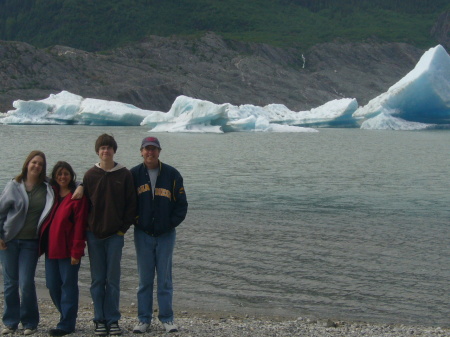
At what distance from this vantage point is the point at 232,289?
21.8ft

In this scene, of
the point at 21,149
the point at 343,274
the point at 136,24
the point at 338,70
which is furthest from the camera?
the point at 136,24

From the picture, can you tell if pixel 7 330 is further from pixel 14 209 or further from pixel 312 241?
pixel 312 241

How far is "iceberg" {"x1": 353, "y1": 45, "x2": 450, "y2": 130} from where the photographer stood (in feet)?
111

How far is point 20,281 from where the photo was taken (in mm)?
4430

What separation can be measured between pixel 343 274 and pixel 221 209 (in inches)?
169

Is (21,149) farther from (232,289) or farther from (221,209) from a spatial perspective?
(232,289)

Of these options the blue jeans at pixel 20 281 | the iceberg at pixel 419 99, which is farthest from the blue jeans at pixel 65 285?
the iceberg at pixel 419 99

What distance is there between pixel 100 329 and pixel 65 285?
365 millimetres

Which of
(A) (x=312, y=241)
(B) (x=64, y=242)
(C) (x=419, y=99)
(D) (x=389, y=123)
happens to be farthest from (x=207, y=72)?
(B) (x=64, y=242)

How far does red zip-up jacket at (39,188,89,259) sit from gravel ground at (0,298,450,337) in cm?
57

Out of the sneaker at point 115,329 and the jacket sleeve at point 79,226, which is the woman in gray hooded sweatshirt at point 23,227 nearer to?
the jacket sleeve at point 79,226

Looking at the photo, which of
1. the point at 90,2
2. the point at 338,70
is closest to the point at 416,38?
the point at 338,70

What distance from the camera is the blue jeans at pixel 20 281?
441 centimetres

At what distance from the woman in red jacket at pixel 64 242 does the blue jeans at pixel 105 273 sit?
10 cm
